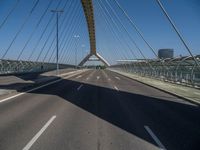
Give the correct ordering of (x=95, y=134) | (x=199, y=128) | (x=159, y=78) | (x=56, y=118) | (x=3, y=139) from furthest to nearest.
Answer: (x=159, y=78) → (x=56, y=118) → (x=199, y=128) → (x=95, y=134) → (x=3, y=139)

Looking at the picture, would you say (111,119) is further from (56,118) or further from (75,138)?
(75,138)

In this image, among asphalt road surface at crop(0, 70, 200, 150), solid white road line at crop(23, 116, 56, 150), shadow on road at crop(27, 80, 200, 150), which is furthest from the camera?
shadow on road at crop(27, 80, 200, 150)

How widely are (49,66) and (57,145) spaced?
76.8 m

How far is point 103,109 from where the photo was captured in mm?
12422

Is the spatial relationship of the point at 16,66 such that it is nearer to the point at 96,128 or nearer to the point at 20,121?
the point at 20,121

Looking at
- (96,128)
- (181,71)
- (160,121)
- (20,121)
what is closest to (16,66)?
(181,71)

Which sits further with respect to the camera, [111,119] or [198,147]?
[111,119]

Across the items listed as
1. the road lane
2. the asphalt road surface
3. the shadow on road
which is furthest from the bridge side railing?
the road lane

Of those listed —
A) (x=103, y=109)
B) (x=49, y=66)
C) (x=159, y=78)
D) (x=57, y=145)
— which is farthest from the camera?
(x=49, y=66)

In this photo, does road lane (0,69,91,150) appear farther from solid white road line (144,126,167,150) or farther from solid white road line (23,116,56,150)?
solid white road line (144,126,167,150)

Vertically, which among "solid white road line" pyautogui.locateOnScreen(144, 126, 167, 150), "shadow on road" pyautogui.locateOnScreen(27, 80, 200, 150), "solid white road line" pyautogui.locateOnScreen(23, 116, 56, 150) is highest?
"solid white road line" pyautogui.locateOnScreen(23, 116, 56, 150)

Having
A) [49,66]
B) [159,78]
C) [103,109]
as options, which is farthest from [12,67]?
[103,109]

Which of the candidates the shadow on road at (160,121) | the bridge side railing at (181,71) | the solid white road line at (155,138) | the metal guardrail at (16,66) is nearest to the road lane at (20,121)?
the shadow on road at (160,121)

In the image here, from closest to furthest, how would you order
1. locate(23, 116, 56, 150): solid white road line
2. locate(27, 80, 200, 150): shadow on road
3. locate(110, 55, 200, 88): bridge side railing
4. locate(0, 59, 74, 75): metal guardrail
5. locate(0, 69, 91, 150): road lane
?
locate(23, 116, 56, 150): solid white road line < locate(0, 69, 91, 150): road lane < locate(27, 80, 200, 150): shadow on road < locate(110, 55, 200, 88): bridge side railing < locate(0, 59, 74, 75): metal guardrail
